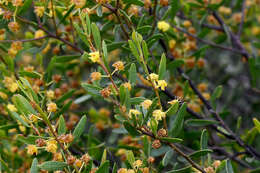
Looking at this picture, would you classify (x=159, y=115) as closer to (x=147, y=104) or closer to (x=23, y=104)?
(x=147, y=104)

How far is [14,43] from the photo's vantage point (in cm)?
155

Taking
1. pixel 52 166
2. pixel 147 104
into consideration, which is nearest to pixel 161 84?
pixel 147 104

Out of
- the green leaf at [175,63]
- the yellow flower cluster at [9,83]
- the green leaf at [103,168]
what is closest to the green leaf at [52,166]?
the green leaf at [103,168]

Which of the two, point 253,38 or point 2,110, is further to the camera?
point 253,38

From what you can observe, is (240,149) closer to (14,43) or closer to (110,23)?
(110,23)

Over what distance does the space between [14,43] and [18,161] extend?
576 millimetres

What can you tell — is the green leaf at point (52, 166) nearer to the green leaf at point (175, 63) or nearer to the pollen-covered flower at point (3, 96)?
the pollen-covered flower at point (3, 96)

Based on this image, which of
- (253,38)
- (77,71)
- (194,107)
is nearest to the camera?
(194,107)

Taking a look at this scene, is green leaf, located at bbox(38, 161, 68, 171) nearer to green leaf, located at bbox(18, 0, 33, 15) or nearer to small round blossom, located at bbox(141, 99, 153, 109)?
small round blossom, located at bbox(141, 99, 153, 109)

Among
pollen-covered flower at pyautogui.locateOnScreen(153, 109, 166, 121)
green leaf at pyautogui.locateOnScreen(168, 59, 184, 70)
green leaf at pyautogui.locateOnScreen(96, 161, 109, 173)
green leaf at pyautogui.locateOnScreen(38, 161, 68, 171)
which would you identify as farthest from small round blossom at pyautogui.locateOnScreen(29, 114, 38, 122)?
green leaf at pyautogui.locateOnScreen(168, 59, 184, 70)

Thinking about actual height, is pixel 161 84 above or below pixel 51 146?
above

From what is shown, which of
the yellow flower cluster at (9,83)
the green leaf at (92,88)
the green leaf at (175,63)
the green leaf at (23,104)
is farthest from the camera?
the green leaf at (175,63)

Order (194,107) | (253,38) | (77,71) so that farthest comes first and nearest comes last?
(253,38)
(77,71)
(194,107)

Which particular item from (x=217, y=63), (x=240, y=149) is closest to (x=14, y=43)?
(x=240, y=149)
